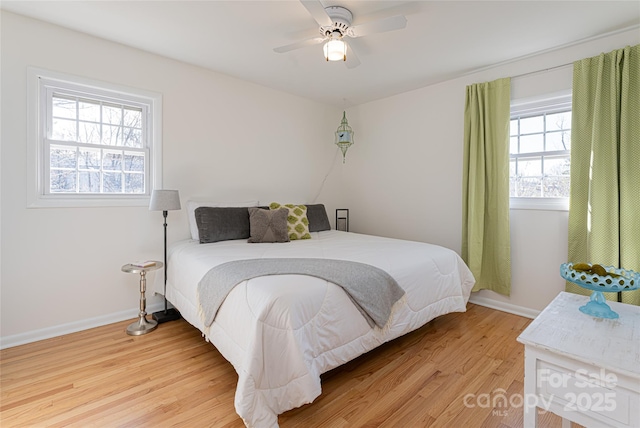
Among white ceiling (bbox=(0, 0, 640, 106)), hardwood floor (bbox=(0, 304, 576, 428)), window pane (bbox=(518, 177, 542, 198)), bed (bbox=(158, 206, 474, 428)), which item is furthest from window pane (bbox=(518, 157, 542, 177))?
hardwood floor (bbox=(0, 304, 576, 428))

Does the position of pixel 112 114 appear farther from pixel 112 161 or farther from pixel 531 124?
pixel 531 124

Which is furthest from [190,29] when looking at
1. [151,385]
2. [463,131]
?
[463,131]

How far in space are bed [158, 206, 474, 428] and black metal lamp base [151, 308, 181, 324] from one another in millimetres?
280

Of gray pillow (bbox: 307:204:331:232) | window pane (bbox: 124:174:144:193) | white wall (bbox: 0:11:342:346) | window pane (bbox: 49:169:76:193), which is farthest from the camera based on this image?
gray pillow (bbox: 307:204:331:232)

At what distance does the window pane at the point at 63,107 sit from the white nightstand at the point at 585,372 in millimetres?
3576

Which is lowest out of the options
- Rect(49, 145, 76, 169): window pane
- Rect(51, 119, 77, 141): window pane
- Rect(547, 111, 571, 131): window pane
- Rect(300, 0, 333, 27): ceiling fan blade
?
Rect(49, 145, 76, 169): window pane

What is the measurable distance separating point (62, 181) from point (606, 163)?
4.55 meters

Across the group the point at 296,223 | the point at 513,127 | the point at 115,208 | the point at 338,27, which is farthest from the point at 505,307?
the point at 115,208

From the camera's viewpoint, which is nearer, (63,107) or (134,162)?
(63,107)

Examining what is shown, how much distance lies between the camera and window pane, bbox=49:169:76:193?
2.46m

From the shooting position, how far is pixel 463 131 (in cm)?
327

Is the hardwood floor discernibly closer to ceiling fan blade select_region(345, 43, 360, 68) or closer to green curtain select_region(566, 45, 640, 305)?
green curtain select_region(566, 45, 640, 305)

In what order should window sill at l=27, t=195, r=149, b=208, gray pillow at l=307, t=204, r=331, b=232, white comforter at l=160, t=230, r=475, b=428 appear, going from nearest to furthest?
white comforter at l=160, t=230, r=475, b=428 → window sill at l=27, t=195, r=149, b=208 → gray pillow at l=307, t=204, r=331, b=232

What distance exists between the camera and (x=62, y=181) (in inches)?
98.7
